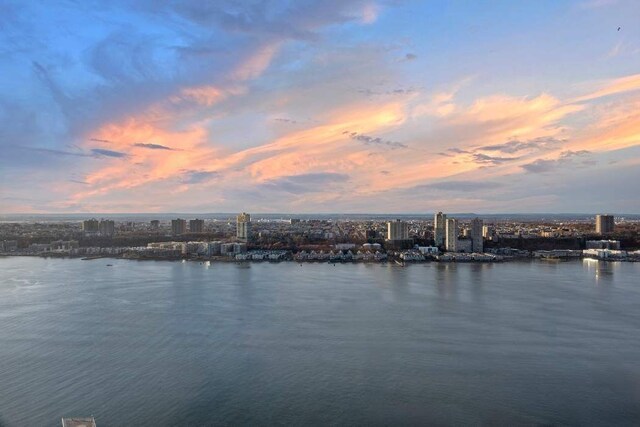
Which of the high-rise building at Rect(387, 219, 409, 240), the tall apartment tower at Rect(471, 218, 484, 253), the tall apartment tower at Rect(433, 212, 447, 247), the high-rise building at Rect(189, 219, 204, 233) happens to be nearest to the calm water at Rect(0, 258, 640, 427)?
the tall apartment tower at Rect(471, 218, 484, 253)

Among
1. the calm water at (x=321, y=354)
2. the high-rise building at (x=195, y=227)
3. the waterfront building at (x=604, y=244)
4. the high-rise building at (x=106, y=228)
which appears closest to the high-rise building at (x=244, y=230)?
the high-rise building at (x=195, y=227)

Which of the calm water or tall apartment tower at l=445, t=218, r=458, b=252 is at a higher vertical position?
tall apartment tower at l=445, t=218, r=458, b=252

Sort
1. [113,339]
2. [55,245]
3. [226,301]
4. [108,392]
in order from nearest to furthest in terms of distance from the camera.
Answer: [108,392] < [113,339] < [226,301] < [55,245]

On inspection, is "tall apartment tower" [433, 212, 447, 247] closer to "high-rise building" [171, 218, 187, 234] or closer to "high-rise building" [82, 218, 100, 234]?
"high-rise building" [171, 218, 187, 234]

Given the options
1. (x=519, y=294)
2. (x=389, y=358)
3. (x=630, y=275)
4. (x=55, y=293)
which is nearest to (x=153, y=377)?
(x=389, y=358)

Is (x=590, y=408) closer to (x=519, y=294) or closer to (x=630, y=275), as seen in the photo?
(x=519, y=294)
